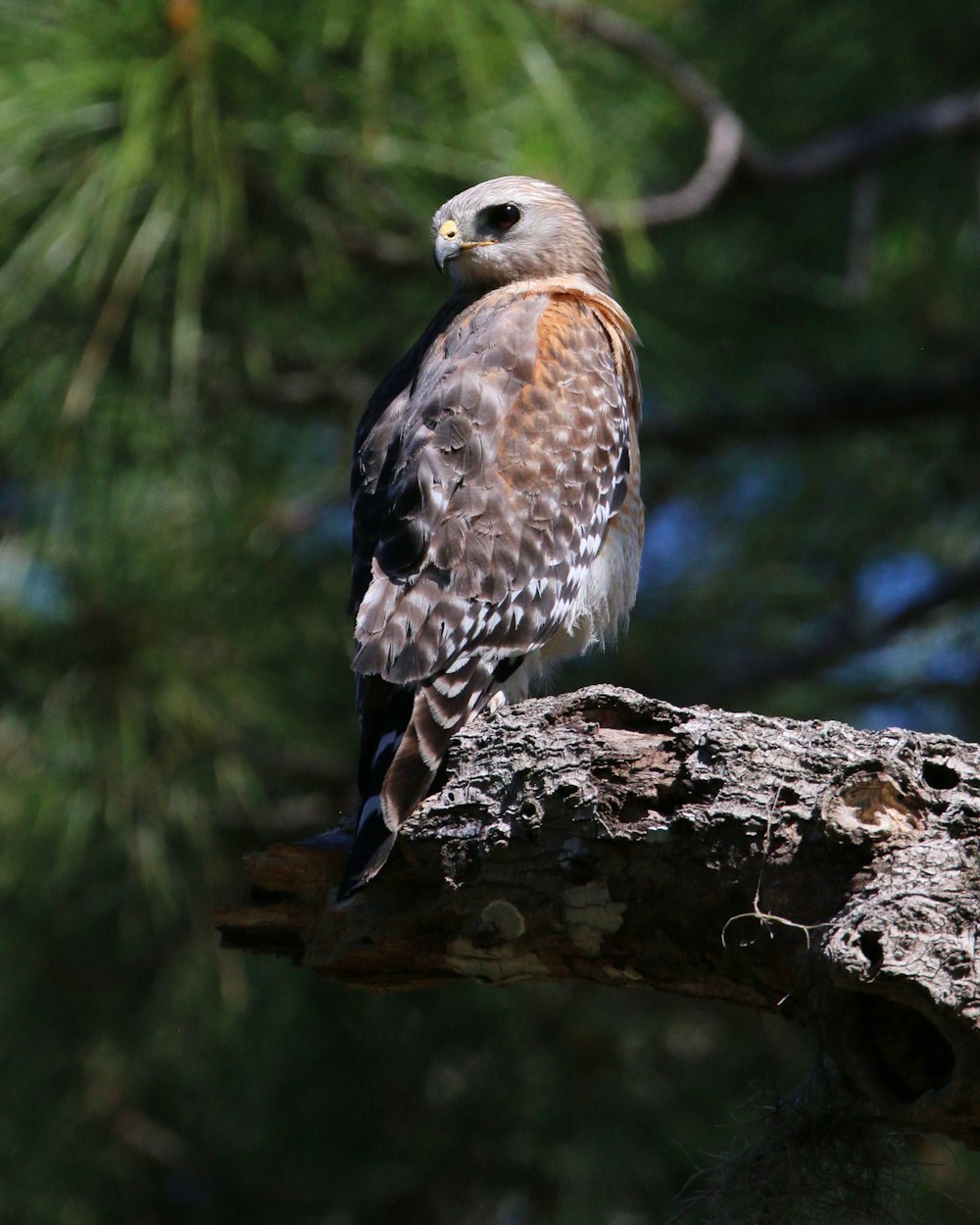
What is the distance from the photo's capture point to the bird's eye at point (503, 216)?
4070mm

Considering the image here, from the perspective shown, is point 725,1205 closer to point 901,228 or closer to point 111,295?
point 111,295

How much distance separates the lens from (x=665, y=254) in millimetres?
6012

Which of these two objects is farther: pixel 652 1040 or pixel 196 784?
pixel 652 1040

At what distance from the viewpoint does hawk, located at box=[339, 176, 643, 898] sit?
3059 mm

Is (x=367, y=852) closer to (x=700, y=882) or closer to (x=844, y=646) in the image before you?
(x=700, y=882)

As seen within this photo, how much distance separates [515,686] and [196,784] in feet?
5.07

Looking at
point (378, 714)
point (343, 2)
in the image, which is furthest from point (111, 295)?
point (378, 714)

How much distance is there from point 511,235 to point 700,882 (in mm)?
2375

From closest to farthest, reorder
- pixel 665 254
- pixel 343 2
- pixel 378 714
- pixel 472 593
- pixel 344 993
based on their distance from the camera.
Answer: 1. pixel 378 714
2. pixel 472 593
3. pixel 343 2
4. pixel 344 993
5. pixel 665 254

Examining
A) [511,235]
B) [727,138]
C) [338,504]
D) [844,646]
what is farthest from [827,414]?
[511,235]

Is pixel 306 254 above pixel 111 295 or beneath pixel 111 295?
above

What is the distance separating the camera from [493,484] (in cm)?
349

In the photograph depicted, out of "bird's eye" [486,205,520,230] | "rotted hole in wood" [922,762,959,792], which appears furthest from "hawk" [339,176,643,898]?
"rotted hole in wood" [922,762,959,792]

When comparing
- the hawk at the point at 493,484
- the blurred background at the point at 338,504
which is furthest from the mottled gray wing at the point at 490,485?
the blurred background at the point at 338,504
